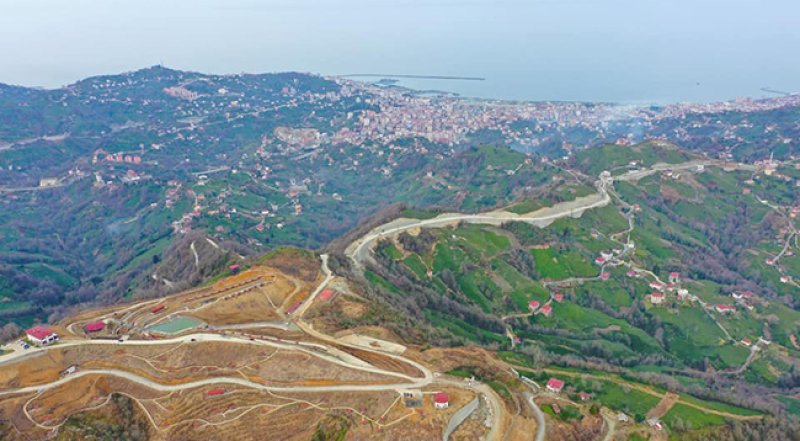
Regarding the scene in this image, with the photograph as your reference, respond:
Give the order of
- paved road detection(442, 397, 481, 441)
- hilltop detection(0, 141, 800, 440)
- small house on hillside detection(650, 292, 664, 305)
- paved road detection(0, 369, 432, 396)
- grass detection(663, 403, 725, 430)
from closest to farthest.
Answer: paved road detection(442, 397, 481, 441), hilltop detection(0, 141, 800, 440), paved road detection(0, 369, 432, 396), grass detection(663, 403, 725, 430), small house on hillside detection(650, 292, 664, 305)

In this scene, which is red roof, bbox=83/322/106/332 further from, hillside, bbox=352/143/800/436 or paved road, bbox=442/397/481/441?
paved road, bbox=442/397/481/441

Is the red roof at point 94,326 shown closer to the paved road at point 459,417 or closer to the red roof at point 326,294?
the red roof at point 326,294

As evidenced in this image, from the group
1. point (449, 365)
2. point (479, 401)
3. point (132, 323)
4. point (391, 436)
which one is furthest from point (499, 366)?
point (132, 323)

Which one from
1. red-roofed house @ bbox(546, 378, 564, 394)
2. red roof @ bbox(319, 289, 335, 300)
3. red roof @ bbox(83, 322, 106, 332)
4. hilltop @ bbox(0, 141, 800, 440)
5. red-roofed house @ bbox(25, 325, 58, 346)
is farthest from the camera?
red roof @ bbox(319, 289, 335, 300)

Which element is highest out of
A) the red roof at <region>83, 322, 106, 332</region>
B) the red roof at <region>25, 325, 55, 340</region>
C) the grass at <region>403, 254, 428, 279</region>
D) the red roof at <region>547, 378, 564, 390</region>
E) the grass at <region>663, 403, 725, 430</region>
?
the red roof at <region>25, 325, 55, 340</region>

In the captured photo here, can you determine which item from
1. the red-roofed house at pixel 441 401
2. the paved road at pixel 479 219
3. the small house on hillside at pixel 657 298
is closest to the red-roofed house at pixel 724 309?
the small house on hillside at pixel 657 298

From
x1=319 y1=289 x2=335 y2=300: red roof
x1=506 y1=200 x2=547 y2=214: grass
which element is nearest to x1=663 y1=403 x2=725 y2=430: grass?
x1=319 y1=289 x2=335 y2=300: red roof

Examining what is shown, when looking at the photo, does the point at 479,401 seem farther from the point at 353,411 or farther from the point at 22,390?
the point at 22,390
